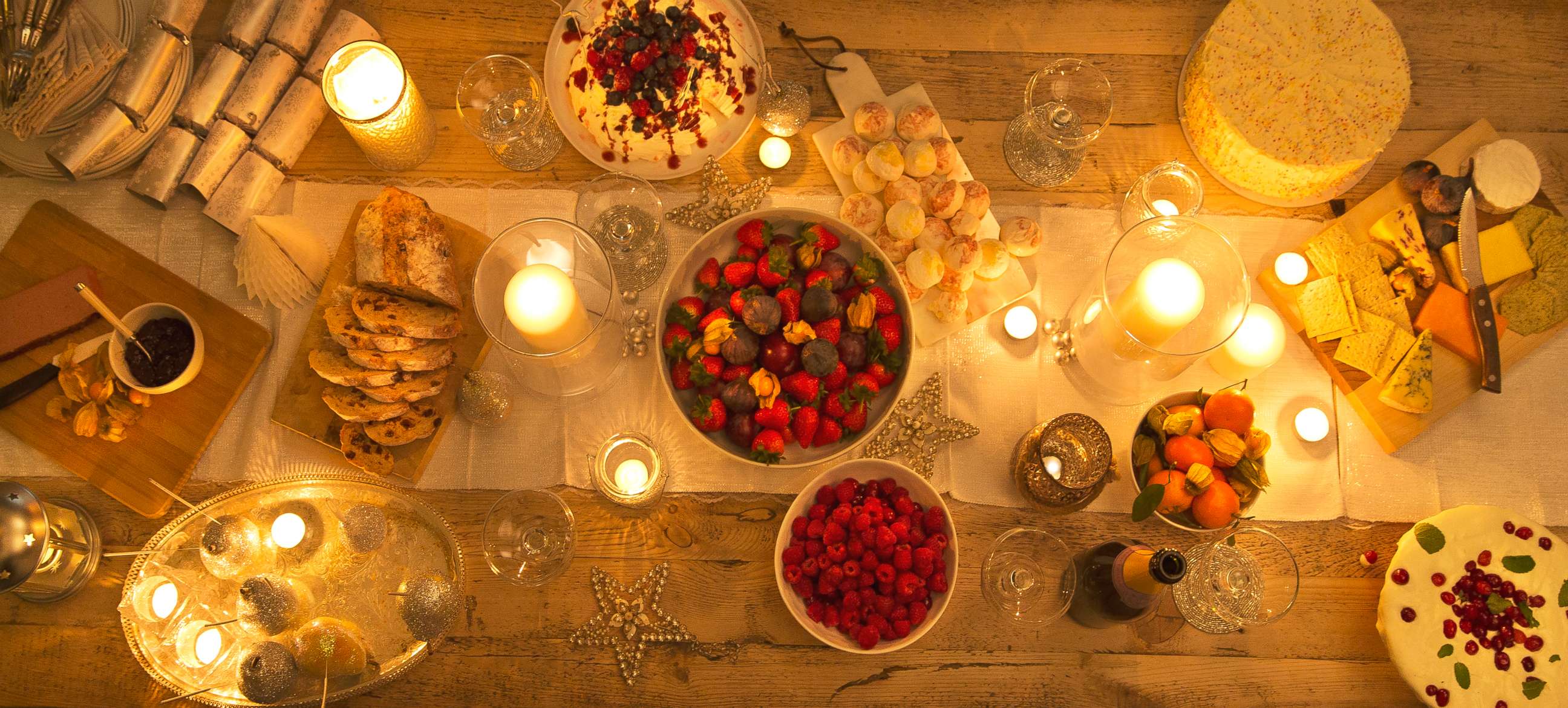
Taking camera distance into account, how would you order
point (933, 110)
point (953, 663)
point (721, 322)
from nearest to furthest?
point (721, 322), point (953, 663), point (933, 110)

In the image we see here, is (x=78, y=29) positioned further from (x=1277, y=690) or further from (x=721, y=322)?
(x=1277, y=690)

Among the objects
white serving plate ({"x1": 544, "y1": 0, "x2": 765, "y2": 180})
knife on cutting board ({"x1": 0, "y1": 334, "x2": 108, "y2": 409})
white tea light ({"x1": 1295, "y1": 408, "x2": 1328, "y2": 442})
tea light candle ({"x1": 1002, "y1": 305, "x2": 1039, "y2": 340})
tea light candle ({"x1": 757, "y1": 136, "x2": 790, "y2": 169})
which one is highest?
white serving plate ({"x1": 544, "y1": 0, "x2": 765, "y2": 180})

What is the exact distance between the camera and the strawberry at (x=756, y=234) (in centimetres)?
167

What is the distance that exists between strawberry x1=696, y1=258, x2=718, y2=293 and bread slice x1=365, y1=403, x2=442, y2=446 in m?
0.56

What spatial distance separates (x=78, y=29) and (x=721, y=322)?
1.35 meters

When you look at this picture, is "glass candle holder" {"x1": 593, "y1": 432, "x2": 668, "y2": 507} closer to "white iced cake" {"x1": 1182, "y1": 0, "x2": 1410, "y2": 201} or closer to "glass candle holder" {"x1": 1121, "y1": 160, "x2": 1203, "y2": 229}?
"glass candle holder" {"x1": 1121, "y1": 160, "x2": 1203, "y2": 229}

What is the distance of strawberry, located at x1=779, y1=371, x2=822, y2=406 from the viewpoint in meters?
1.59

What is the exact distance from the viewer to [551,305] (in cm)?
157

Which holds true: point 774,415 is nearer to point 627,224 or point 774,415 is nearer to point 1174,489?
point 627,224

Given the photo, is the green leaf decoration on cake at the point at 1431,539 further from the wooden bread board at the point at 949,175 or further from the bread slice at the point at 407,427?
the bread slice at the point at 407,427

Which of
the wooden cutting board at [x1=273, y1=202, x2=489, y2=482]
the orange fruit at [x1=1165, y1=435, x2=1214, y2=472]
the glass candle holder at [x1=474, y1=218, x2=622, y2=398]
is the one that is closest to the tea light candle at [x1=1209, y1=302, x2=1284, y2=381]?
the orange fruit at [x1=1165, y1=435, x2=1214, y2=472]

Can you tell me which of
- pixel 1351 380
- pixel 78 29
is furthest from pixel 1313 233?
pixel 78 29

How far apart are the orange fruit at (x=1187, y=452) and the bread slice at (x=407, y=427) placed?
1382 mm

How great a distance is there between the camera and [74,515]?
167 cm
